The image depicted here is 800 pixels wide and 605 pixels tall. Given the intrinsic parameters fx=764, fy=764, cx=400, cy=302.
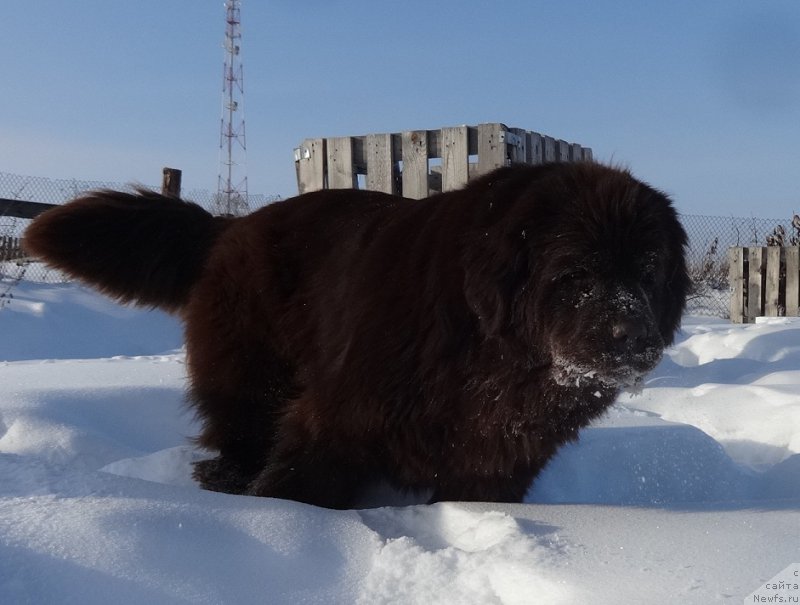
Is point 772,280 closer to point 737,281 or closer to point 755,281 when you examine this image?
point 755,281

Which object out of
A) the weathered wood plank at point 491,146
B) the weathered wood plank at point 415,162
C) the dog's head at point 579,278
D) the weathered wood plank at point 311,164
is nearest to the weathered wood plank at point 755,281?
the weathered wood plank at point 491,146

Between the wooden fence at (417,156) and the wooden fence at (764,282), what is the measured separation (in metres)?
5.75

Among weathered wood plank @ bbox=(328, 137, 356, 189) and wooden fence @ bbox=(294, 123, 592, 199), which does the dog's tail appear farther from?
→ weathered wood plank @ bbox=(328, 137, 356, 189)

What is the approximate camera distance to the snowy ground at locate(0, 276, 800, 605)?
1.60 meters

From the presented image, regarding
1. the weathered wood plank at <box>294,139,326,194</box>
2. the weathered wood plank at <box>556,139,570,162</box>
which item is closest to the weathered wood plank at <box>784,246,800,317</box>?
the weathered wood plank at <box>556,139,570,162</box>

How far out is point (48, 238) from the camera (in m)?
3.00

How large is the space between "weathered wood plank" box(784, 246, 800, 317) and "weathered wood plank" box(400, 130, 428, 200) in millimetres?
7289

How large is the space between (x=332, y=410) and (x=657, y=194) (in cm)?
128

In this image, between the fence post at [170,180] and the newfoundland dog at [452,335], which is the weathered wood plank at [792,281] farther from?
the newfoundland dog at [452,335]

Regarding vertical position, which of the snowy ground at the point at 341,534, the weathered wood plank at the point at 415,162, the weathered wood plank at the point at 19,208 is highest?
the weathered wood plank at the point at 415,162

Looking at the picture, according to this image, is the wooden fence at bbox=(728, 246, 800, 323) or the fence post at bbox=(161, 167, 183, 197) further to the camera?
the wooden fence at bbox=(728, 246, 800, 323)

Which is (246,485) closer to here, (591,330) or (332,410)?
(332,410)

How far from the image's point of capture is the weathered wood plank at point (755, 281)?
39.2 ft

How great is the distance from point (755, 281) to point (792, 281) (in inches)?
20.8
